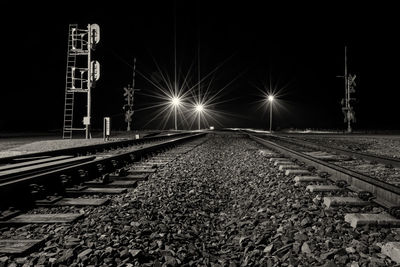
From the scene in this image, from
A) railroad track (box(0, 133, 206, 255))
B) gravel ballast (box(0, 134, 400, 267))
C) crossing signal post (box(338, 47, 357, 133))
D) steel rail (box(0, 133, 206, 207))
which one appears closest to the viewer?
gravel ballast (box(0, 134, 400, 267))

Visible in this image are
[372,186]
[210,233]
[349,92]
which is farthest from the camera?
[349,92]

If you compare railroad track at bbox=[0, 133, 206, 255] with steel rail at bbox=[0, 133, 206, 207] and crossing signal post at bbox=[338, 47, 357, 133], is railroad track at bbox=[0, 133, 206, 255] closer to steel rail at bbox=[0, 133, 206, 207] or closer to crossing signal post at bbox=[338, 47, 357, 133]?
steel rail at bbox=[0, 133, 206, 207]

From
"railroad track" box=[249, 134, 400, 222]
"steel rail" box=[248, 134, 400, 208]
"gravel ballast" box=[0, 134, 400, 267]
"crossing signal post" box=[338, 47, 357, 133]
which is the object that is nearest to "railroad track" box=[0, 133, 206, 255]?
"gravel ballast" box=[0, 134, 400, 267]

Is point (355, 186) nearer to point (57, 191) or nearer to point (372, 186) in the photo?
point (372, 186)

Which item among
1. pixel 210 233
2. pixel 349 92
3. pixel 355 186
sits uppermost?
pixel 349 92

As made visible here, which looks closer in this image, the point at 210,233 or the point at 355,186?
the point at 210,233

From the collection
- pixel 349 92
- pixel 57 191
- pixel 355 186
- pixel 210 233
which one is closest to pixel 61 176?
pixel 57 191

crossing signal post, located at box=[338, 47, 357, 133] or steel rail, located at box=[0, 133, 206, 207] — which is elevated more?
crossing signal post, located at box=[338, 47, 357, 133]

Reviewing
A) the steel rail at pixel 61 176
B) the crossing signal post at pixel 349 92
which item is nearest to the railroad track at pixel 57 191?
the steel rail at pixel 61 176

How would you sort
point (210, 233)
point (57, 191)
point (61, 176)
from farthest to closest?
point (61, 176) < point (57, 191) < point (210, 233)

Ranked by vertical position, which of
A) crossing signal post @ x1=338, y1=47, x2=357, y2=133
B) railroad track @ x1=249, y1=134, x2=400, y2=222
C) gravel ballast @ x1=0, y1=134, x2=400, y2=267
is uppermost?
crossing signal post @ x1=338, y1=47, x2=357, y2=133

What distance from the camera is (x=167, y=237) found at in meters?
3.44

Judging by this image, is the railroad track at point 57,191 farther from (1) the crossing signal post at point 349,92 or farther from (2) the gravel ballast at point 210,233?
(1) the crossing signal post at point 349,92

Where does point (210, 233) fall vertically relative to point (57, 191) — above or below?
below
